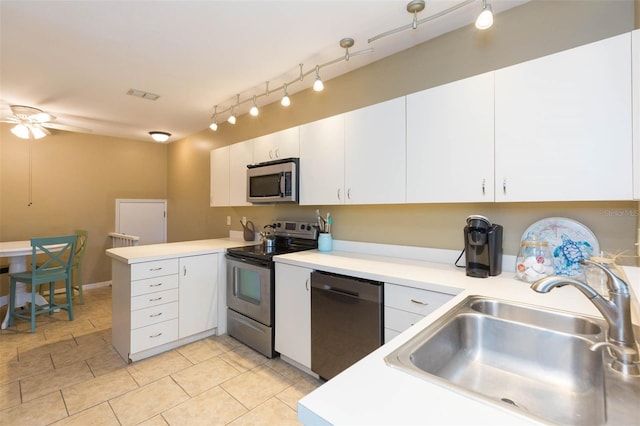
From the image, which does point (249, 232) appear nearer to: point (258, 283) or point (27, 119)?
point (258, 283)

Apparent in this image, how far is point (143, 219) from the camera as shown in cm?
516

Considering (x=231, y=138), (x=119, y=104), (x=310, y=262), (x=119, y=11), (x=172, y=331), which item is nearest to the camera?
(x=119, y=11)

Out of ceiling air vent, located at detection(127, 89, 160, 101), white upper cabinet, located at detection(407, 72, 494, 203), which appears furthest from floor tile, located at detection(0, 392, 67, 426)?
ceiling air vent, located at detection(127, 89, 160, 101)

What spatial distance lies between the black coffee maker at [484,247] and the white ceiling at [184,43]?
1.34 meters

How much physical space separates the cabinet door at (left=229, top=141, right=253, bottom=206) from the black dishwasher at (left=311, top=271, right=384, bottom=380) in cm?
160

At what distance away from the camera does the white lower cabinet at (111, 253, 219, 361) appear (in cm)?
243

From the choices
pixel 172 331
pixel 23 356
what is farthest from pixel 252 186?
pixel 23 356

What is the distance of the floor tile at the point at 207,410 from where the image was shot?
1787 mm

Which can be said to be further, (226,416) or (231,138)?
(231,138)

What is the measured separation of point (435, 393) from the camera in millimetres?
641

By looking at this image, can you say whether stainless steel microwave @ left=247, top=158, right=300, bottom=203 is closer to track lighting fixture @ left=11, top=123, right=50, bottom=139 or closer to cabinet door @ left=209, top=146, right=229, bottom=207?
cabinet door @ left=209, top=146, right=229, bottom=207

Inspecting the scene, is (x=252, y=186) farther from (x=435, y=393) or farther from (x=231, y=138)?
(x=435, y=393)

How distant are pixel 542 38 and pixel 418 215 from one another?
128cm

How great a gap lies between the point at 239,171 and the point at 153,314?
167 cm
